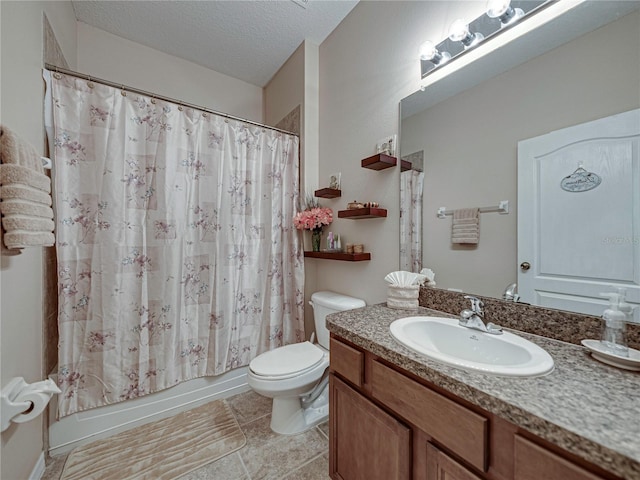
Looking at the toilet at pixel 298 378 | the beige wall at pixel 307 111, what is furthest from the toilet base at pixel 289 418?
the beige wall at pixel 307 111

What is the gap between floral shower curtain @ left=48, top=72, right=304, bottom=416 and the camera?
1.43 meters

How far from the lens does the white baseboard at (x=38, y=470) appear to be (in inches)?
46.9

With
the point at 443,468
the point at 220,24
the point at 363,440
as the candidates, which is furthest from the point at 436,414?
the point at 220,24

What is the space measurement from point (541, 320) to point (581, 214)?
398 mm

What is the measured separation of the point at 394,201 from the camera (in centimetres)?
154

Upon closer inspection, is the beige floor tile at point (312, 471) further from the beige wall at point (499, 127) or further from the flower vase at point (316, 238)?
the flower vase at point (316, 238)

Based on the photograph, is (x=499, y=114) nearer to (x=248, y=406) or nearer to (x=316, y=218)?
(x=316, y=218)

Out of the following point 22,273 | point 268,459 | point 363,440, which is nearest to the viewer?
point 363,440

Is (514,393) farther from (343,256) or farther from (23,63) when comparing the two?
(23,63)

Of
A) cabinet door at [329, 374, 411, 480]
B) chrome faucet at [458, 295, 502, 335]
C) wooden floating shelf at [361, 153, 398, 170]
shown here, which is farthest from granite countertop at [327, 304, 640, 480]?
wooden floating shelf at [361, 153, 398, 170]

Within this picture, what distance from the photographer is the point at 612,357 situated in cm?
72

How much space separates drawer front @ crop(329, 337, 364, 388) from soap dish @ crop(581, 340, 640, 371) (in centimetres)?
71

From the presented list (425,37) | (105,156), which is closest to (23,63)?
(105,156)

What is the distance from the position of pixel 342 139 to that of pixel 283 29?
39.5 inches
